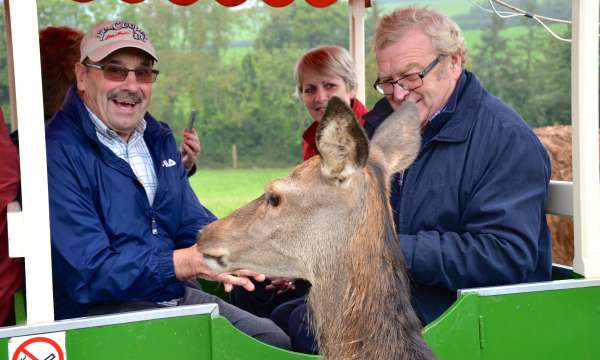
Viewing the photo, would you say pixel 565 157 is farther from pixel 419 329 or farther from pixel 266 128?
pixel 266 128

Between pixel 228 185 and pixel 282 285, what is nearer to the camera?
pixel 282 285

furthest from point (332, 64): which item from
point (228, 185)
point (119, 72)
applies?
point (228, 185)

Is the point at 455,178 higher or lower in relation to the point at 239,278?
higher

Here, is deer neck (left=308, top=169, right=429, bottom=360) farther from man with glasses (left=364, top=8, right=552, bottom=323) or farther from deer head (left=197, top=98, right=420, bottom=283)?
man with glasses (left=364, top=8, right=552, bottom=323)

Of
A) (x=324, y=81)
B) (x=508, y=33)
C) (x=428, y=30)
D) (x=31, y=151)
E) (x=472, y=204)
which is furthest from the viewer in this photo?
(x=508, y=33)

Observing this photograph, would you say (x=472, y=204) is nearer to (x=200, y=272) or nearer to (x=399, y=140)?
(x=399, y=140)

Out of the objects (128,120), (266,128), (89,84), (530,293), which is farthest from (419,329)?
(266,128)

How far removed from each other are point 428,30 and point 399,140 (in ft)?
2.34

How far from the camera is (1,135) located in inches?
126

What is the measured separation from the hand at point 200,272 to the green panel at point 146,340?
311 millimetres

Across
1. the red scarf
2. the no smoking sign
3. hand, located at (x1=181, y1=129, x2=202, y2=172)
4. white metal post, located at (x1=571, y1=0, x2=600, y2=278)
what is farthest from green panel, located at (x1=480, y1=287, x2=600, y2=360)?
hand, located at (x1=181, y1=129, x2=202, y2=172)

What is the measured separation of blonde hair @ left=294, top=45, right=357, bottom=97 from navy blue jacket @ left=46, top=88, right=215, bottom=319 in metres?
1.91

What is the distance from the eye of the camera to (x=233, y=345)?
2857mm

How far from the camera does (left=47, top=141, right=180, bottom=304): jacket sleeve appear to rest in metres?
3.17
